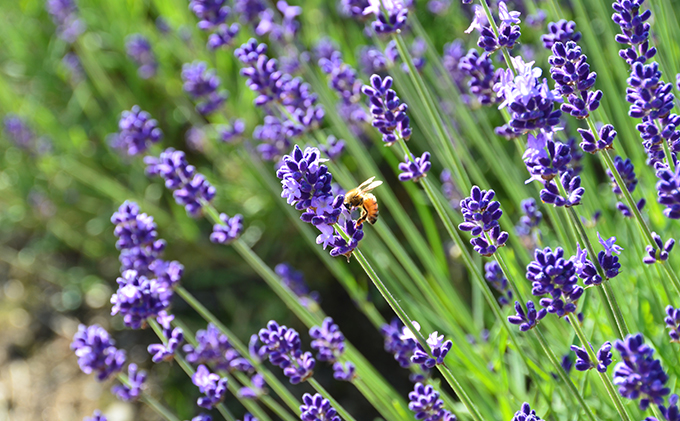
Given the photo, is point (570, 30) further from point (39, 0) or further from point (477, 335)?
point (39, 0)

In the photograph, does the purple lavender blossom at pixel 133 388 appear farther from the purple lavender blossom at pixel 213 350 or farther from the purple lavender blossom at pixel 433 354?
the purple lavender blossom at pixel 433 354

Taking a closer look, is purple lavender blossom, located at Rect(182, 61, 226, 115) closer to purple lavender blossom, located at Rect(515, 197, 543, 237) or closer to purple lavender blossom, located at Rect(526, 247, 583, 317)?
purple lavender blossom, located at Rect(515, 197, 543, 237)

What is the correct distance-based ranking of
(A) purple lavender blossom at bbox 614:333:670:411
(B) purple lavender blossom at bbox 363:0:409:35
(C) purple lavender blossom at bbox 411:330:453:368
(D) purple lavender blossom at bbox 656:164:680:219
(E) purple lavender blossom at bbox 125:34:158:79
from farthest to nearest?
(E) purple lavender blossom at bbox 125:34:158:79, (B) purple lavender blossom at bbox 363:0:409:35, (C) purple lavender blossom at bbox 411:330:453:368, (D) purple lavender blossom at bbox 656:164:680:219, (A) purple lavender blossom at bbox 614:333:670:411

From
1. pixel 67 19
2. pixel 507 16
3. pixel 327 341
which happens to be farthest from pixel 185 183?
pixel 67 19

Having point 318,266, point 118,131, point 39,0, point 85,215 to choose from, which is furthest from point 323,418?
point 39,0

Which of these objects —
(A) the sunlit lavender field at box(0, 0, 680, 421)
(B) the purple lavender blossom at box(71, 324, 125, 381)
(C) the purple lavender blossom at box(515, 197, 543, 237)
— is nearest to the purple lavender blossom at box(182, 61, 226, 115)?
(A) the sunlit lavender field at box(0, 0, 680, 421)
